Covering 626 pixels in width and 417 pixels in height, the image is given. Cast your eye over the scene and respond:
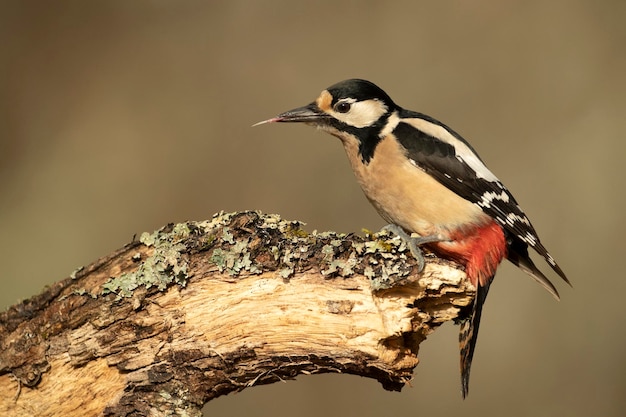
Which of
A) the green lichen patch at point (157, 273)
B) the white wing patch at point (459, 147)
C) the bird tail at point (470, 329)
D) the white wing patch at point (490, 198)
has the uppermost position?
the white wing patch at point (459, 147)

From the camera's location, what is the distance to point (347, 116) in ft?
11.4

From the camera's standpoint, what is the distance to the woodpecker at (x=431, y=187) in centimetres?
312

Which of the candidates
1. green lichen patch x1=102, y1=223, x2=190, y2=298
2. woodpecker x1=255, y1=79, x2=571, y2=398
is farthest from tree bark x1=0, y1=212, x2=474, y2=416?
woodpecker x1=255, y1=79, x2=571, y2=398

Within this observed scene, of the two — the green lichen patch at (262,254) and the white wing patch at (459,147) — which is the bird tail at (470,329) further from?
the white wing patch at (459,147)

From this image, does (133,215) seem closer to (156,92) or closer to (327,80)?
(156,92)

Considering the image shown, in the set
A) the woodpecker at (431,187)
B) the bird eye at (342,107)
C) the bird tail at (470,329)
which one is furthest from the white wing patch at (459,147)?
the bird tail at (470,329)

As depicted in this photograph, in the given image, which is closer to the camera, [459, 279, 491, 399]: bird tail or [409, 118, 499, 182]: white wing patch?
[459, 279, 491, 399]: bird tail

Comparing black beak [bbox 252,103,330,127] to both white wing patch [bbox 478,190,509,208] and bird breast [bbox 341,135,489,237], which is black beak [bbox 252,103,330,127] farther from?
white wing patch [bbox 478,190,509,208]

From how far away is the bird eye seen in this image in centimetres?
346

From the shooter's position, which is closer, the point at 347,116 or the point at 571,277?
the point at 347,116

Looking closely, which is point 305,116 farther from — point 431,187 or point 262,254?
point 262,254

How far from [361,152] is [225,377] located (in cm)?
133

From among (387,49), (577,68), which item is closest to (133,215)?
(387,49)

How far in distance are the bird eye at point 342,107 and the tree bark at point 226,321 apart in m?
Result: 0.95
